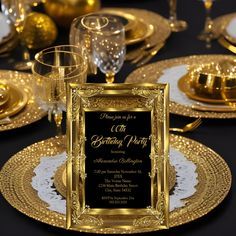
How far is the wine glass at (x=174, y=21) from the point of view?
80.1 inches

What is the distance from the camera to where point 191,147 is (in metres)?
1.42

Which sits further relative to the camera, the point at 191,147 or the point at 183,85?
the point at 183,85

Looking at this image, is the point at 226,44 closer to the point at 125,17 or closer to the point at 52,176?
the point at 125,17

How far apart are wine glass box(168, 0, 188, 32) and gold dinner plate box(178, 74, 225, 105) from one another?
353 millimetres

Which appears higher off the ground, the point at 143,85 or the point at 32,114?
the point at 143,85

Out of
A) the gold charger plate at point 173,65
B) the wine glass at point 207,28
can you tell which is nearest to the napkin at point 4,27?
the gold charger plate at point 173,65

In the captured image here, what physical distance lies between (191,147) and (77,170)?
325mm

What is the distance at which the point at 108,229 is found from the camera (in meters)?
1.18

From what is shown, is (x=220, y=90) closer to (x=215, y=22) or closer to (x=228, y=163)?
(x=228, y=163)

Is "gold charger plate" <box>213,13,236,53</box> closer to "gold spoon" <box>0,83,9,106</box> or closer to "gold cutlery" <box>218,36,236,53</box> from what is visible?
"gold cutlery" <box>218,36,236,53</box>

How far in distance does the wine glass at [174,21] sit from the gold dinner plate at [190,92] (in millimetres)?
353

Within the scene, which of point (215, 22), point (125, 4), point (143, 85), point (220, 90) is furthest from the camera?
point (125, 4)

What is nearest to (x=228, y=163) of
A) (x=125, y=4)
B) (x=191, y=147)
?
(x=191, y=147)

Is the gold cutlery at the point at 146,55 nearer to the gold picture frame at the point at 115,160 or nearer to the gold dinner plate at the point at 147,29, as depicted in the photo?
the gold dinner plate at the point at 147,29
